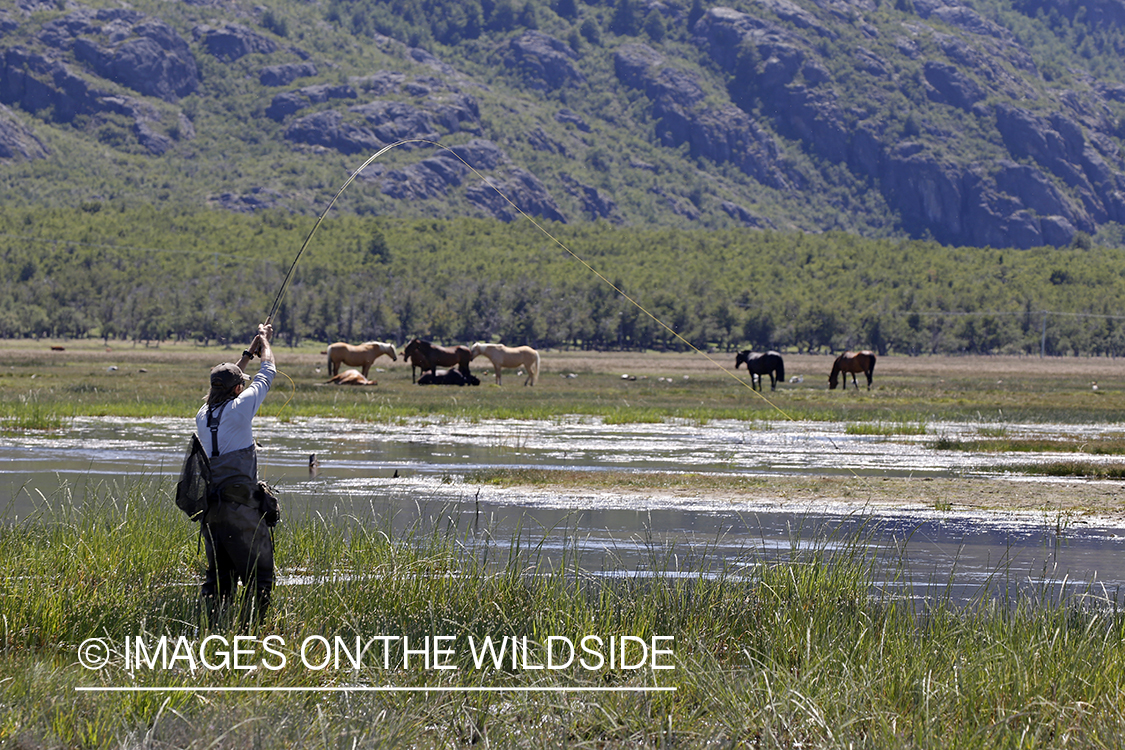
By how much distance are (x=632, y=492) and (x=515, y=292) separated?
4801 inches

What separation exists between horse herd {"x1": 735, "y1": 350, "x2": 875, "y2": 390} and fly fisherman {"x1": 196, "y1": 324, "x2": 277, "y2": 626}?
39.6m

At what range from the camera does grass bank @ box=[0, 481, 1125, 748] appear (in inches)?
285

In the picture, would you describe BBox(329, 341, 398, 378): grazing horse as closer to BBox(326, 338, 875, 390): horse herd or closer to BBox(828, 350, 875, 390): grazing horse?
BBox(326, 338, 875, 390): horse herd

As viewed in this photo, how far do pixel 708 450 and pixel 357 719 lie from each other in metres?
20.3

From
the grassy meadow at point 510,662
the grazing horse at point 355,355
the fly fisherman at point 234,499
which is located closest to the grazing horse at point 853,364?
the grazing horse at point 355,355

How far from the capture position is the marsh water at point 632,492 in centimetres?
1322

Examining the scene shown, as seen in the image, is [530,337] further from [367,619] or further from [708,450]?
[367,619]

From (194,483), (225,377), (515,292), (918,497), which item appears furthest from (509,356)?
(515,292)

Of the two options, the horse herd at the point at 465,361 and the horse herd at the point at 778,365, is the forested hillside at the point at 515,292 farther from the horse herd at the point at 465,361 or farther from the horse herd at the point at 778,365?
the horse herd at the point at 778,365

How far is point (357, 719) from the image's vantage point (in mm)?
7328

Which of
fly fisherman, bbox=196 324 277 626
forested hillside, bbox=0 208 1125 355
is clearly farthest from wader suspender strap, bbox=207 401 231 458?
forested hillside, bbox=0 208 1125 355

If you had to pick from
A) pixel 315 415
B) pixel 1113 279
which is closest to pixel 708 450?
pixel 315 415

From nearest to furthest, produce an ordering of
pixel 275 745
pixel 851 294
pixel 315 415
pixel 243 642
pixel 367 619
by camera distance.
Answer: pixel 275 745, pixel 243 642, pixel 367 619, pixel 315 415, pixel 851 294

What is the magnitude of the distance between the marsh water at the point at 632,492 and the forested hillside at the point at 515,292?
81.7 m
